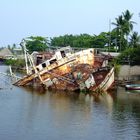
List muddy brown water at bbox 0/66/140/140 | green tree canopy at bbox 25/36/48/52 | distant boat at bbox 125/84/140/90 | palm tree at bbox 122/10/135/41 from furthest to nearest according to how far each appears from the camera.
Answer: green tree canopy at bbox 25/36/48/52 → palm tree at bbox 122/10/135/41 → distant boat at bbox 125/84/140/90 → muddy brown water at bbox 0/66/140/140

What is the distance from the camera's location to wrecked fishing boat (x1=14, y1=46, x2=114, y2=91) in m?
64.9

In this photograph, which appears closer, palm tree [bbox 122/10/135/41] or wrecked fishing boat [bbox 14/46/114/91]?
wrecked fishing boat [bbox 14/46/114/91]

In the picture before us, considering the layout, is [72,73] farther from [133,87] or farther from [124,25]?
[124,25]

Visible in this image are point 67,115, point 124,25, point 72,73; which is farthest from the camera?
point 124,25

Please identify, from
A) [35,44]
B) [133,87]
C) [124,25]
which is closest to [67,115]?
[133,87]

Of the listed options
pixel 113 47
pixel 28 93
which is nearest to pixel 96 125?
pixel 28 93

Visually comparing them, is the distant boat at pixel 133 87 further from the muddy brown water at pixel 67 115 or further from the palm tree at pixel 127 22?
the palm tree at pixel 127 22

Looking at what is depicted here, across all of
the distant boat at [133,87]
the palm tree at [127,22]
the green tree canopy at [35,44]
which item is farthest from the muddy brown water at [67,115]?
the green tree canopy at [35,44]

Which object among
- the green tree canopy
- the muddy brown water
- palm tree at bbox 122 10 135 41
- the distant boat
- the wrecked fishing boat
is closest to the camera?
the muddy brown water

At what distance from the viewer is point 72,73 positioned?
65.9m

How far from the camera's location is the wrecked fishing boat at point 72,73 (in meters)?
64.9

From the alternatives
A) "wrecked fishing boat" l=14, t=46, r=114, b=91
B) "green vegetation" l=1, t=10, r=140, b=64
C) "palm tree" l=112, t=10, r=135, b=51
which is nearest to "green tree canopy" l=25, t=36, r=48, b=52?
"green vegetation" l=1, t=10, r=140, b=64

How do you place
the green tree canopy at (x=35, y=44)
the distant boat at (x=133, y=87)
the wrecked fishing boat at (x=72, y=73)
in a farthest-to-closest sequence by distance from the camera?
1. the green tree canopy at (x=35, y=44)
2. the distant boat at (x=133, y=87)
3. the wrecked fishing boat at (x=72, y=73)

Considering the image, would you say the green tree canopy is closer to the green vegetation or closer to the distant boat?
the green vegetation
